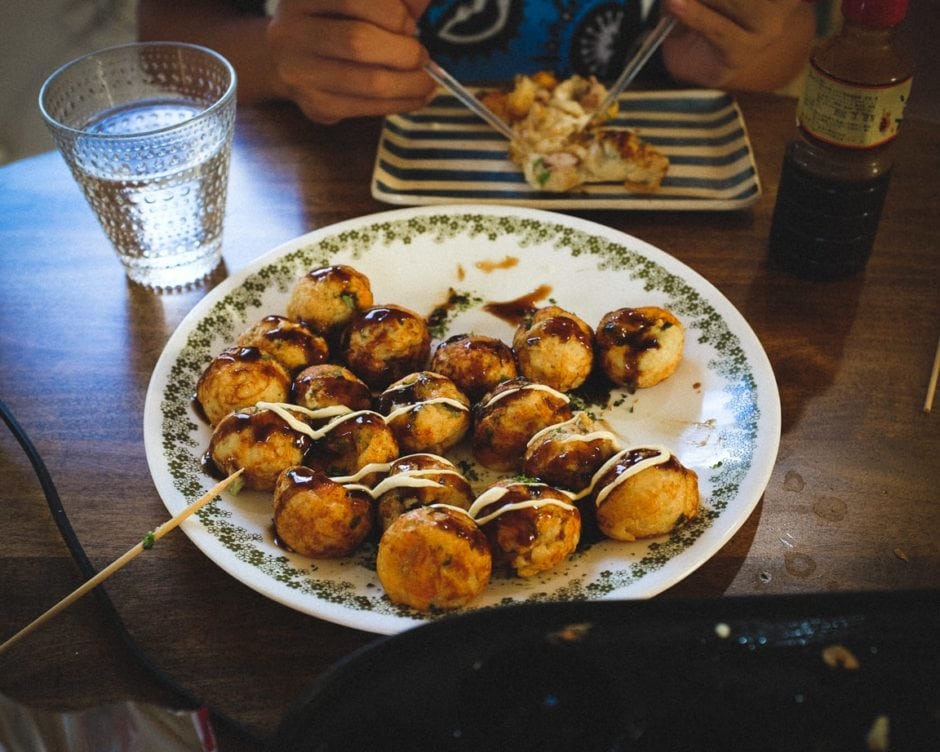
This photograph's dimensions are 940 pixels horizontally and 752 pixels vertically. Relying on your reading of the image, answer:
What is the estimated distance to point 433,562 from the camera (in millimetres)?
1068

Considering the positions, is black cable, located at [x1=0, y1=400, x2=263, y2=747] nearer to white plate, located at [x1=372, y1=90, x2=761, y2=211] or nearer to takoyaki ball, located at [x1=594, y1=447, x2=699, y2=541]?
takoyaki ball, located at [x1=594, y1=447, x2=699, y2=541]

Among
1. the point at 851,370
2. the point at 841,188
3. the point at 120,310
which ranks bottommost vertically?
the point at 120,310

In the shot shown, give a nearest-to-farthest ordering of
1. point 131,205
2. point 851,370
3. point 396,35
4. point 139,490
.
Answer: point 139,490 < point 851,370 < point 131,205 < point 396,35

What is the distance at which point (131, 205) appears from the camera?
1.64 m

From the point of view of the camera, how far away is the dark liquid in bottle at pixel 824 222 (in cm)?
159

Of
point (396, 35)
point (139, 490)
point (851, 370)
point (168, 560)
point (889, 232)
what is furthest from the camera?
point (396, 35)

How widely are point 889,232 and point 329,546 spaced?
1383mm

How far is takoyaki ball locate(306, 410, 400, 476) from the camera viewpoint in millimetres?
1264

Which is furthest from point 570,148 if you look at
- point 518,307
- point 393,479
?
point 393,479

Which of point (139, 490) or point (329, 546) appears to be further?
point (139, 490)

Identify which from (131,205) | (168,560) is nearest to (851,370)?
(168,560)

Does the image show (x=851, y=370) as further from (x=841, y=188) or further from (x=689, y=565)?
(x=689, y=565)

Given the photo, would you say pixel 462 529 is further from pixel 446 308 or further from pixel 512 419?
pixel 446 308

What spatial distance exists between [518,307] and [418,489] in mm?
592
